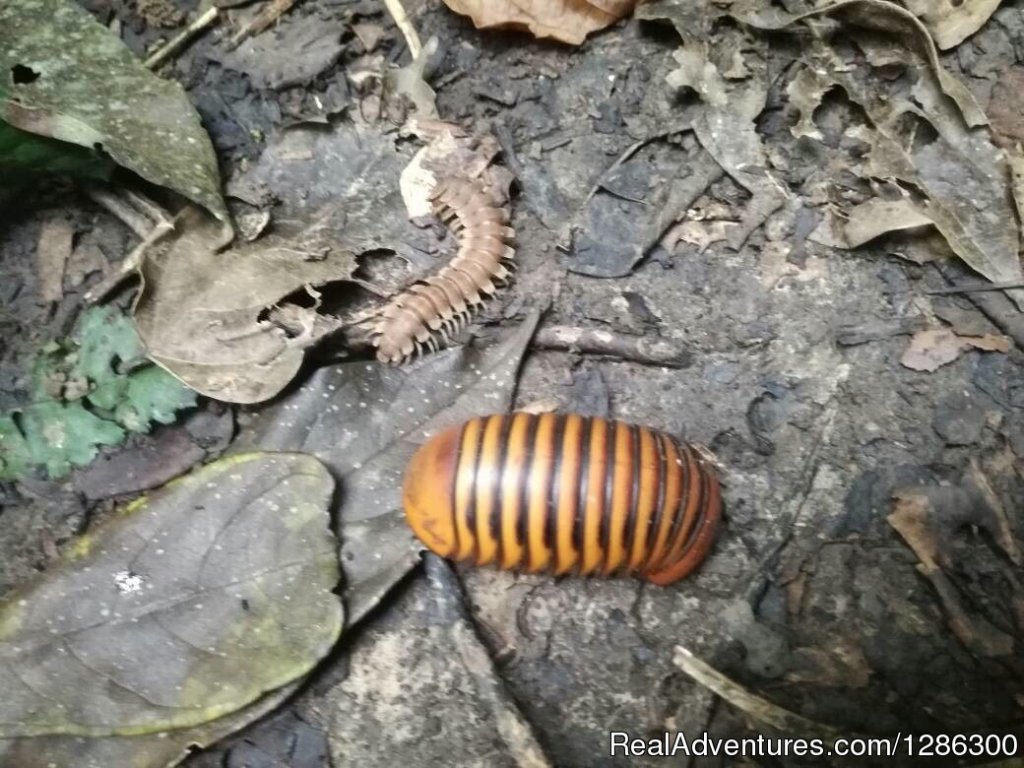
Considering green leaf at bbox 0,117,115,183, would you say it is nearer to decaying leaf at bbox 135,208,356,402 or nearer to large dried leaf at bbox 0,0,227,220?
large dried leaf at bbox 0,0,227,220

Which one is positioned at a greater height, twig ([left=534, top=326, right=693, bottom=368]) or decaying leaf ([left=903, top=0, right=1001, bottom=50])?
decaying leaf ([left=903, top=0, right=1001, bottom=50])

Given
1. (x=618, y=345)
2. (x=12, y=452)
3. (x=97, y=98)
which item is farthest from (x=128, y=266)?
(x=618, y=345)

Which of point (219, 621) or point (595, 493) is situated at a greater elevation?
point (595, 493)

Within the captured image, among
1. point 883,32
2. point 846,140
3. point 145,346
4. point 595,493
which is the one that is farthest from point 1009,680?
point 145,346

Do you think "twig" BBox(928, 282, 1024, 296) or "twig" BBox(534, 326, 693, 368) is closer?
"twig" BBox(928, 282, 1024, 296)

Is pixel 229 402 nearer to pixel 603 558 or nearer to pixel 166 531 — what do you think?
pixel 166 531

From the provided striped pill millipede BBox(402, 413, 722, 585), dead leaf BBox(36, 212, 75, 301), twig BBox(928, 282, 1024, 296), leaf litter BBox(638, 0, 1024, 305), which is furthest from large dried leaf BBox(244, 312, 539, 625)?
twig BBox(928, 282, 1024, 296)

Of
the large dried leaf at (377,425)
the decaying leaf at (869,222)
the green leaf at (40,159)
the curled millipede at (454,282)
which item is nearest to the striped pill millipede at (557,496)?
the large dried leaf at (377,425)
